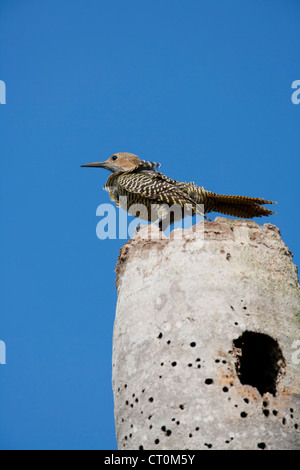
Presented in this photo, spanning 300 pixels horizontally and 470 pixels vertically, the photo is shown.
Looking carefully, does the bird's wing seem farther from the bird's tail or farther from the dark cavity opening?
the dark cavity opening

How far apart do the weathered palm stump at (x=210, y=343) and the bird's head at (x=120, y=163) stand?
444cm

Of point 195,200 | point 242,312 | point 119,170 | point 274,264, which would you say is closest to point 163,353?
point 242,312

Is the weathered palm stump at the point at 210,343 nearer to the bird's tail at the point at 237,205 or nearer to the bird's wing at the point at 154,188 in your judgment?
the bird's tail at the point at 237,205

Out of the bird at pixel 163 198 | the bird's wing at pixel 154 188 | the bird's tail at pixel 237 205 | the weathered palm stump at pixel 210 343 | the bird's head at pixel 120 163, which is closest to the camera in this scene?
the weathered palm stump at pixel 210 343

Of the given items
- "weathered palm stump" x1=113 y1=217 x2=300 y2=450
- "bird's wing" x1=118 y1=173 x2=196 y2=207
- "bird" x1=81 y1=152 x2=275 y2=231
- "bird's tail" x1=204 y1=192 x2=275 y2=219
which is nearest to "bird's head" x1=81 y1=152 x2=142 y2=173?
"bird" x1=81 y1=152 x2=275 y2=231

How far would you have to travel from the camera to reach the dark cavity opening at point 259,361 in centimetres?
676

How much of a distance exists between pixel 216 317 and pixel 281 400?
0.96 meters

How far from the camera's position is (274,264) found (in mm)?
7566

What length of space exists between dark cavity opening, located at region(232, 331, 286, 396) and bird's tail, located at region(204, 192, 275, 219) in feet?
7.52

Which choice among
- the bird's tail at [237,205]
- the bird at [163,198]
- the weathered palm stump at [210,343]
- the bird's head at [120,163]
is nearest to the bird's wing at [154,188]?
the bird at [163,198]

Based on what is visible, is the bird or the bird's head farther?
the bird's head

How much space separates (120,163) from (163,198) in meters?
2.29

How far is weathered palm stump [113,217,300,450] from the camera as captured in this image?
628 centimetres
